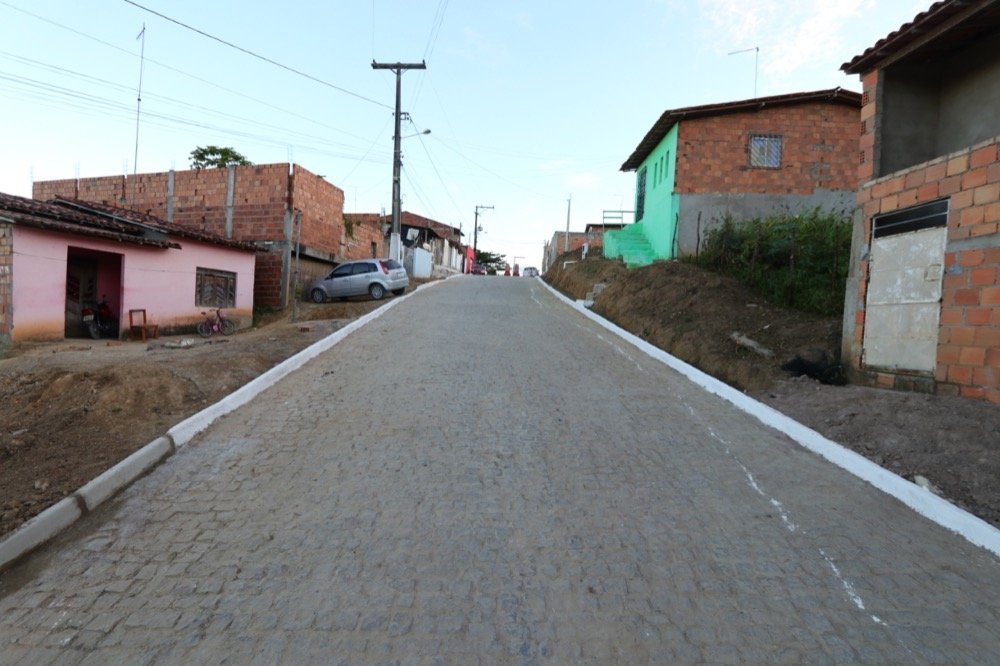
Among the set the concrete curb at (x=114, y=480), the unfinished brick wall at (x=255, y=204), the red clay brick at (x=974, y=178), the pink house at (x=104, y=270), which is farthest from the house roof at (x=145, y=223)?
the red clay brick at (x=974, y=178)

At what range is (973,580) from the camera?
3426 millimetres

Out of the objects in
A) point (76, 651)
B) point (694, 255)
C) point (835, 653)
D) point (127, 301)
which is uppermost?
point (694, 255)

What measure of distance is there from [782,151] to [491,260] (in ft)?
215

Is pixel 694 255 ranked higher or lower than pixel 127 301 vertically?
higher

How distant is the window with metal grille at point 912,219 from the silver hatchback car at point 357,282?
49.5ft

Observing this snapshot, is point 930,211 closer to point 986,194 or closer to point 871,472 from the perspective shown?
point 986,194

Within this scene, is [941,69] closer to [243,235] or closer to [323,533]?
[323,533]

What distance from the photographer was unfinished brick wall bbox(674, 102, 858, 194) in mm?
15680

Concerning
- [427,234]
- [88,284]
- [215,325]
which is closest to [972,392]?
[215,325]

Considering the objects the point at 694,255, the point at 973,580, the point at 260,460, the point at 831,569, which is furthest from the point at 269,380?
the point at 694,255

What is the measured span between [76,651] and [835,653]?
3.77 m

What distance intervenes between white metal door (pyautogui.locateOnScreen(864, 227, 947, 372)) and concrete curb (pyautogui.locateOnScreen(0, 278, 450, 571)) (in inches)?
306

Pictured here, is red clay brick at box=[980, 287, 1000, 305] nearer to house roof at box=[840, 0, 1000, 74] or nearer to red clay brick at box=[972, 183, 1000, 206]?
red clay brick at box=[972, 183, 1000, 206]

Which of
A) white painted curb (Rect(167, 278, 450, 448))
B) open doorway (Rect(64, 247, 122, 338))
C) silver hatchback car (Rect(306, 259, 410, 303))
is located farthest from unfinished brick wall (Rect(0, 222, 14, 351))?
silver hatchback car (Rect(306, 259, 410, 303))
